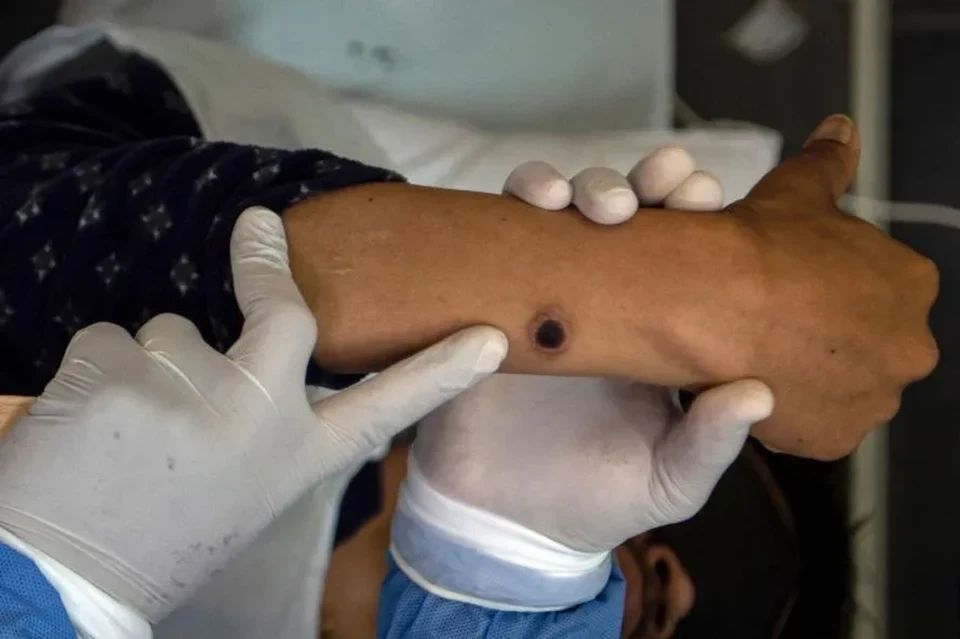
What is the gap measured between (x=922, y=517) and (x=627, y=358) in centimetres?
71

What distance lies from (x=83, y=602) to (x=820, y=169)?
1.97 ft

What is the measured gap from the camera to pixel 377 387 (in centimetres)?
60

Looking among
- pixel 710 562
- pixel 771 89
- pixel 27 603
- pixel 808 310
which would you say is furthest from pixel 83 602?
pixel 771 89

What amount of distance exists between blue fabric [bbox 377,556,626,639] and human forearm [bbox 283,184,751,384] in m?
0.26

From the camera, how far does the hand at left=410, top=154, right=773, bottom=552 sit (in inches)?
25.6

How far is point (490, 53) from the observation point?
133 centimetres

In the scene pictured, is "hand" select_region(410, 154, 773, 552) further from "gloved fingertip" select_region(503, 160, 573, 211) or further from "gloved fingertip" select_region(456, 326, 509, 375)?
"gloved fingertip" select_region(456, 326, 509, 375)

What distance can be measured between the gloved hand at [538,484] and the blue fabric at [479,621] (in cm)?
1

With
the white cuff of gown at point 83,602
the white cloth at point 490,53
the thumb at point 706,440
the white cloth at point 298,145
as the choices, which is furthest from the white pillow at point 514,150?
A: the white cuff of gown at point 83,602

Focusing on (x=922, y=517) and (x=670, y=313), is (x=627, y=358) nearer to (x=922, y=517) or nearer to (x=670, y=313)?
(x=670, y=313)

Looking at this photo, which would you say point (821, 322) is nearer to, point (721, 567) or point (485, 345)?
point (485, 345)

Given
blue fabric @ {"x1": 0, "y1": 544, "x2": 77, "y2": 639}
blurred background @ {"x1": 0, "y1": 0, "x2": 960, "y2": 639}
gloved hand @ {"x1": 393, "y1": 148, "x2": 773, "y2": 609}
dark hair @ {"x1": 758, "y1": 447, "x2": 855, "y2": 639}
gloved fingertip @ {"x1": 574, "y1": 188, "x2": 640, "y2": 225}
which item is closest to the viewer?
blue fabric @ {"x1": 0, "y1": 544, "x2": 77, "y2": 639}

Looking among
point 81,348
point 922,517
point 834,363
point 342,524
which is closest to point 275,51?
point 342,524

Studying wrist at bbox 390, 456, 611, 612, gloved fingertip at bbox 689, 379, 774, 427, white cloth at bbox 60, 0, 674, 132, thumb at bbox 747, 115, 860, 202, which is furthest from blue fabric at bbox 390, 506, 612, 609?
white cloth at bbox 60, 0, 674, 132
